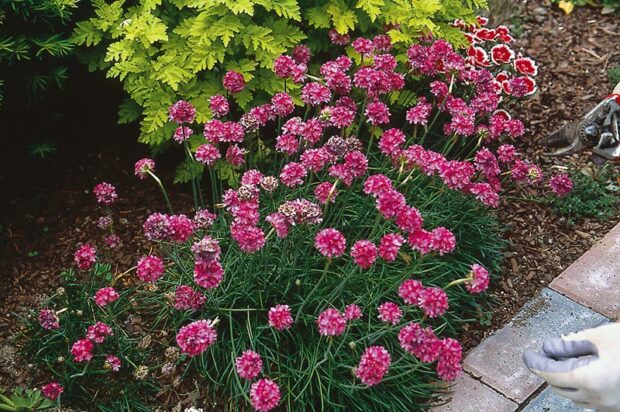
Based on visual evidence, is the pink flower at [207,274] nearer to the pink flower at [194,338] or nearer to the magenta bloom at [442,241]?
the pink flower at [194,338]

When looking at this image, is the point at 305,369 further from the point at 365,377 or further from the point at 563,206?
the point at 563,206

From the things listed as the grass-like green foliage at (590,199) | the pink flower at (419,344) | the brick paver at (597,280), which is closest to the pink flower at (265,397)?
the pink flower at (419,344)

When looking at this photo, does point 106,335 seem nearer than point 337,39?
Yes

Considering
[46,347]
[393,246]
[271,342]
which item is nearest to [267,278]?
[271,342]

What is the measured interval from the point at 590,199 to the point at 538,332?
1.12m

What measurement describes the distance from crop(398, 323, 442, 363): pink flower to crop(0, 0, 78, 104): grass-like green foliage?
6.86ft

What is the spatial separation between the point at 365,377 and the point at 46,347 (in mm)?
1475

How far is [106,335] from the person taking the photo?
9.50ft

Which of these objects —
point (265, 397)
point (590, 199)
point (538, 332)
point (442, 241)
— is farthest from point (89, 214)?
point (590, 199)

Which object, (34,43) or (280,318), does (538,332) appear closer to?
(280,318)

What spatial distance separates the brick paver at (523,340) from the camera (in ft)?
10.6

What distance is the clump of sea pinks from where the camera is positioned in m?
2.62

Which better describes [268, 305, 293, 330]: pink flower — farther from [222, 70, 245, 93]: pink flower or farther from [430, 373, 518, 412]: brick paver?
[222, 70, 245, 93]: pink flower

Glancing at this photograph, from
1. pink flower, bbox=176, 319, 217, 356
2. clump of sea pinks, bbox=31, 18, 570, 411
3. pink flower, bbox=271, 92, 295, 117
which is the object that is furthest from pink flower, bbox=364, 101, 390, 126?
pink flower, bbox=176, 319, 217, 356
